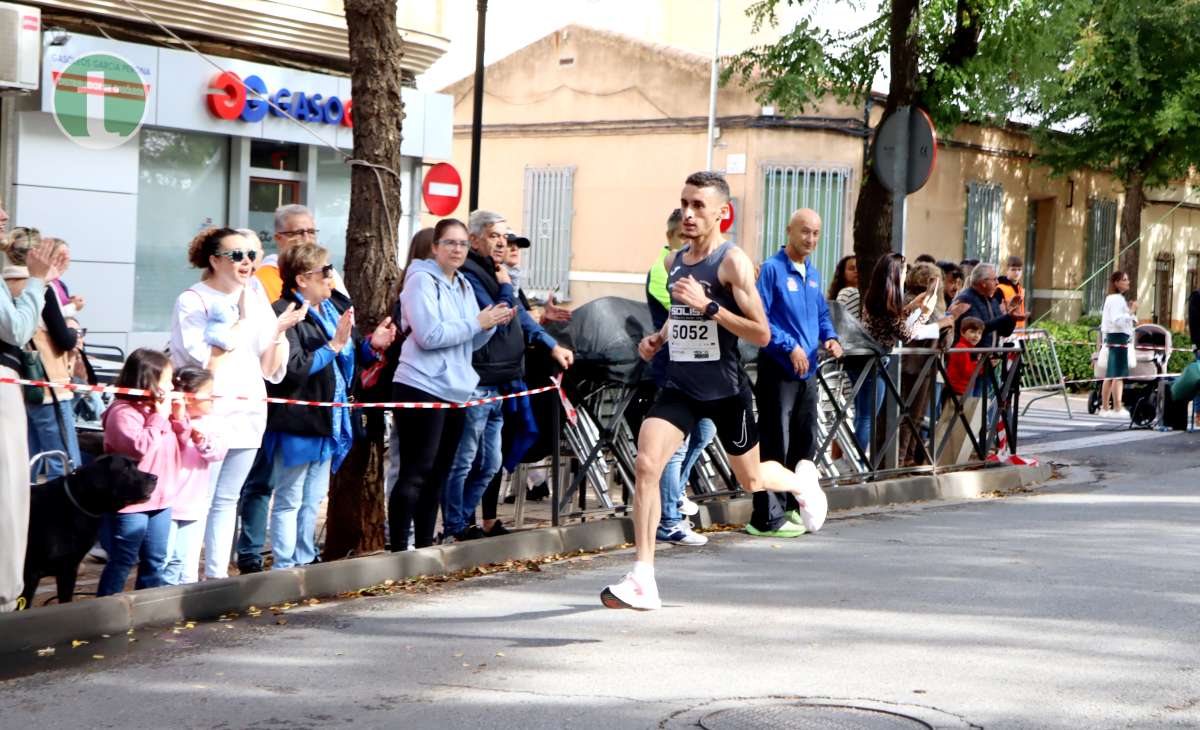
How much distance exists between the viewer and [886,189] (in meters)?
13.1

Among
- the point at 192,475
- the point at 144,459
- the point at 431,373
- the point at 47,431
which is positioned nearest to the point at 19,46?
the point at 47,431

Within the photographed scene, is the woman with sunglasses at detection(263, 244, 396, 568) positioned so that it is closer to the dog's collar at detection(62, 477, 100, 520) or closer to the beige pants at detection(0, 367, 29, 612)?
the dog's collar at detection(62, 477, 100, 520)

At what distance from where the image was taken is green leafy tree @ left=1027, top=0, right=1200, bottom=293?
26.8 m

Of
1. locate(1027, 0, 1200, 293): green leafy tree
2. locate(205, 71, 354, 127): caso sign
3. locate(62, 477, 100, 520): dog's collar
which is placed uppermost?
locate(1027, 0, 1200, 293): green leafy tree

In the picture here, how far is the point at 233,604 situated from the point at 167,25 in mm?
10205

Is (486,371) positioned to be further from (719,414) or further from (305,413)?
(719,414)

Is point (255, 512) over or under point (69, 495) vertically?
under

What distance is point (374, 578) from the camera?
7730mm

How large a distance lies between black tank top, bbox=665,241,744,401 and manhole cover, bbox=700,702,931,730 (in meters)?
2.32

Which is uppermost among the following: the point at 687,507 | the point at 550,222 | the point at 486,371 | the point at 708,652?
the point at 550,222

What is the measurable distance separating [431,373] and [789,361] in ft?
7.28

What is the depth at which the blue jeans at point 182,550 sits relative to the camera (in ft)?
23.2

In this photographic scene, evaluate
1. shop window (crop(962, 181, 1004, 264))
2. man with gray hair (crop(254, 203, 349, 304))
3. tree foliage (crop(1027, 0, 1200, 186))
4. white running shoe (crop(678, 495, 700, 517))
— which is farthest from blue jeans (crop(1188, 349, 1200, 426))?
shop window (crop(962, 181, 1004, 264))

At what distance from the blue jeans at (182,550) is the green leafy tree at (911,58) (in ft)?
23.3
